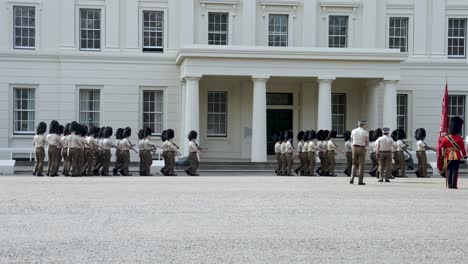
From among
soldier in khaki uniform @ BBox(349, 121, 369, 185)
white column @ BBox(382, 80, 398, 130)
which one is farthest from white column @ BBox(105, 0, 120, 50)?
soldier in khaki uniform @ BBox(349, 121, 369, 185)

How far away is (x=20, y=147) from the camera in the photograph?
34094mm

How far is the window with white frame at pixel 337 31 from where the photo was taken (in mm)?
35812

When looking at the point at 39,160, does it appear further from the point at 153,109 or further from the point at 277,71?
the point at 277,71

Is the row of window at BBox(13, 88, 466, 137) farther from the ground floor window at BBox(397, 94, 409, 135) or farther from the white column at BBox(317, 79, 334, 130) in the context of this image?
the white column at BBox(317, 79, 334, 130)

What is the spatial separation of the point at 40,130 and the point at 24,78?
30.8 ft

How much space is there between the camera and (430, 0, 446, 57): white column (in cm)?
3616

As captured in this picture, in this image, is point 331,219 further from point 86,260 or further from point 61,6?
point 61,6

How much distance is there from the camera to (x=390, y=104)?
32688 mm

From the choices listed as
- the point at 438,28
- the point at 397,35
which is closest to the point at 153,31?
the point at 397,35

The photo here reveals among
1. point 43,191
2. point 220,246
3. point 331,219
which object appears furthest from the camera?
point 43,191

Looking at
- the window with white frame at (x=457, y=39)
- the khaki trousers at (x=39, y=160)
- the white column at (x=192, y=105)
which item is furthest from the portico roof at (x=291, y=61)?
the khaki trousers at (x=39, y=160)

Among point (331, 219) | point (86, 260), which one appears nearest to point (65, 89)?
point (331, 219)

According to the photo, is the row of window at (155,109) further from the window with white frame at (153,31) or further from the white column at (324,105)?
the white column at (324,105)

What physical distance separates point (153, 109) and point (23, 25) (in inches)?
268
